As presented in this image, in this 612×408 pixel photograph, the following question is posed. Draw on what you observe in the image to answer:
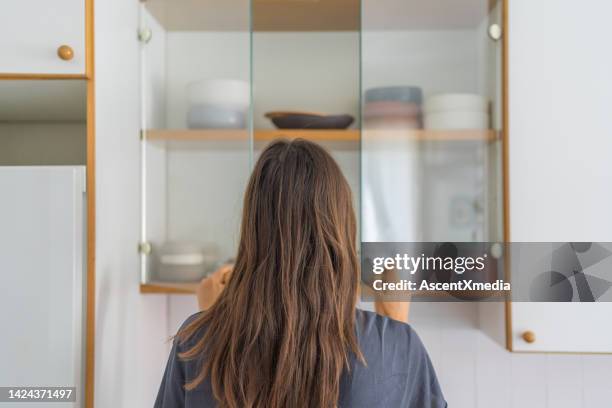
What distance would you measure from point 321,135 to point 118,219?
49 cm

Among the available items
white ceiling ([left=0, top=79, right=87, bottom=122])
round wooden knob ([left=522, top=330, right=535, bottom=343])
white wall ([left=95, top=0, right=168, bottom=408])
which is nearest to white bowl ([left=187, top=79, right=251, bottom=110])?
white wall ([left=95, top=0, right=168, bottom=408])

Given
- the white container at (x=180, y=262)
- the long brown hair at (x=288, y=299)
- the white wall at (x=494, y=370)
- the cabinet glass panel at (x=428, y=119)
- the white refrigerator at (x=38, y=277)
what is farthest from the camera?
the white wall at (x=494, y=370)

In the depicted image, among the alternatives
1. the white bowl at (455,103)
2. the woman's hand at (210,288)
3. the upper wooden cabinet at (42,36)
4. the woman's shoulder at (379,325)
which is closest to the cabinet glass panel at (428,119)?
the white bowl at (455,103)

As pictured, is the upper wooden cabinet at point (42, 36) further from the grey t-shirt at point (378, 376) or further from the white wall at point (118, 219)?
the grey t-shirt at point (378, 376)

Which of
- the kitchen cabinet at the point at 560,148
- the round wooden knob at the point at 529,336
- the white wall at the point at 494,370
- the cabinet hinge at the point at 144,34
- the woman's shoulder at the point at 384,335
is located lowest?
the white wall at the point at 494,370

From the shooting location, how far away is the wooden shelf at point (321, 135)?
4.75ft

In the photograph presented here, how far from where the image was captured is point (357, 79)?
1560 millimetres

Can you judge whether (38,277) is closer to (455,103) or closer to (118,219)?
(118,219)

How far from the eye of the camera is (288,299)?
0.93 metres

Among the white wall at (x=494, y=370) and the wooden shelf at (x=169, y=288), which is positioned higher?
the wooden shelf at (x=169, y=288)

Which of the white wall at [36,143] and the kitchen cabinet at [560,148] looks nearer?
the kitchen cabinet at [560,148]

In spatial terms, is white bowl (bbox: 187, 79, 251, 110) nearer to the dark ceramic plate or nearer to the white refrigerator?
the dark ceramic plate

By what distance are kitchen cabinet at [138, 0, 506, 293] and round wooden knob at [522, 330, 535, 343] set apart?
0.71ft

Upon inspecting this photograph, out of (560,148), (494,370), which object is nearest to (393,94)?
(560,148)
